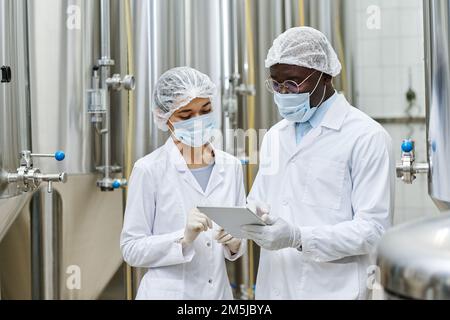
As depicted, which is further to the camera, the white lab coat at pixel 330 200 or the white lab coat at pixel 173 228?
the white lab coat at pixel 173 228

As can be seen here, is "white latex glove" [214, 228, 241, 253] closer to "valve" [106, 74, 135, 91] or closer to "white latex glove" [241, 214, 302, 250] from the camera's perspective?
"white latex glove" [241, 214, 302, 250]

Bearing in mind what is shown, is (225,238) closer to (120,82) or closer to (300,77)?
(300,77)

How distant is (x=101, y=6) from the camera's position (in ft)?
7.69

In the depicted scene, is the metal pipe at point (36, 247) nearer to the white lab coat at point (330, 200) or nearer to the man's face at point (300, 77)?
the white lab coat at point (330, 200)

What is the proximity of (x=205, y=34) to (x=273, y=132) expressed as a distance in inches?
35.4

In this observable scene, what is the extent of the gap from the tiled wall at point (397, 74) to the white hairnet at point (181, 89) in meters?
1.98

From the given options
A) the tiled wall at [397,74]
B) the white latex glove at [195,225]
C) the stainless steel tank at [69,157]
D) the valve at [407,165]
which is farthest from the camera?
the tiled wall at [397,74]

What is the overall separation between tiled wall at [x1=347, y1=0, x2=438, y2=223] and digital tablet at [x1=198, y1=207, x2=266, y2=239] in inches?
89.2

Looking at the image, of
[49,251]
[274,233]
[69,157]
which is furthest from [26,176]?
[274,233]

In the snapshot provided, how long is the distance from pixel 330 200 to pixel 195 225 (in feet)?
1.01

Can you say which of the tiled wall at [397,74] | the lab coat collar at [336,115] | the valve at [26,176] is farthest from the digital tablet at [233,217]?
the tiled wall at [397,74]

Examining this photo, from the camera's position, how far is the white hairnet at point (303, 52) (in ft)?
5.45
